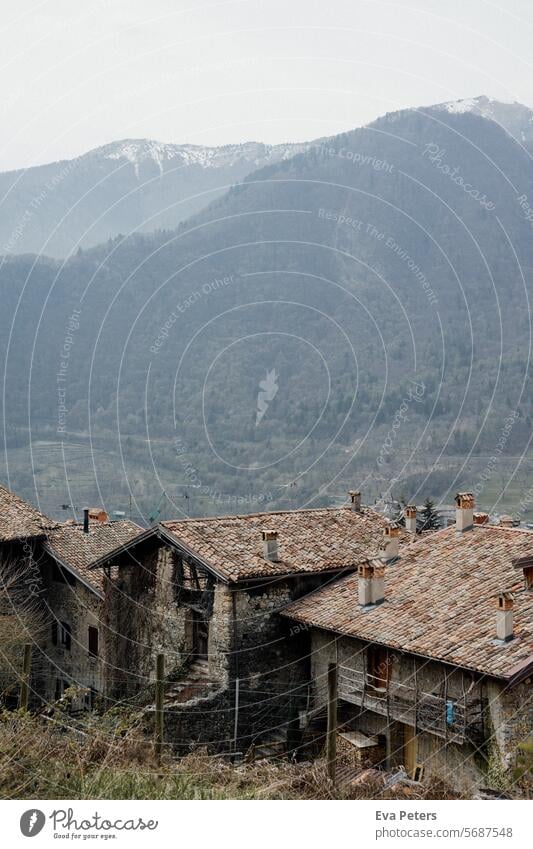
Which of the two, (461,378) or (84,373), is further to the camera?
(461,378)

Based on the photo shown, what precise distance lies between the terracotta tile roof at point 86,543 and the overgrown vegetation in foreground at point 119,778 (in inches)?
638

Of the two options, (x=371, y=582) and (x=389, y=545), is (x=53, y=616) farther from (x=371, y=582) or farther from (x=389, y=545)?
(x=371, y=582)

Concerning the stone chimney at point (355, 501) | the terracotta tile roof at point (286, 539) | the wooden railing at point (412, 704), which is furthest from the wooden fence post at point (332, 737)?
the stone chimney at point (355, 501)

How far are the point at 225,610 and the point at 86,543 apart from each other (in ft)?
37.6

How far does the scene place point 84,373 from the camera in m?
70.2

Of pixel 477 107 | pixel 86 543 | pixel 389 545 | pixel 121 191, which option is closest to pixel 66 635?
pixel 86 543

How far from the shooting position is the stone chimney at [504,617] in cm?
1745

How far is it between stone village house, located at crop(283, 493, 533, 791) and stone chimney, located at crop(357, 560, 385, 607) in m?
0.02

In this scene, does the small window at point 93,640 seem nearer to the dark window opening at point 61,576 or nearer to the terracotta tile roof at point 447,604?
the dark window opening at point 61,576

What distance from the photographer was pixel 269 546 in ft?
75.4

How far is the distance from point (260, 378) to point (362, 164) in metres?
70.4

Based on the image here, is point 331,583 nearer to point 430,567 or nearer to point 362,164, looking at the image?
point 430,567

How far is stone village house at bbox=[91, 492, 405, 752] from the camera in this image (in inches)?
859
